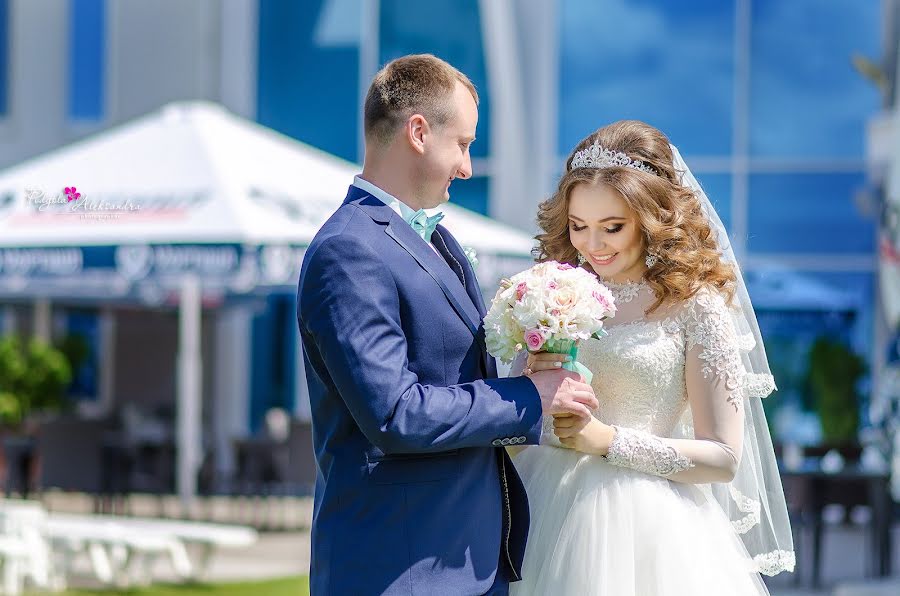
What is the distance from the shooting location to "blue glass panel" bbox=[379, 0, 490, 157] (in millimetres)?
14750

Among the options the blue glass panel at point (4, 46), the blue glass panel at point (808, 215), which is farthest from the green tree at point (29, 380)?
the blue glass panel at point (808, 215)

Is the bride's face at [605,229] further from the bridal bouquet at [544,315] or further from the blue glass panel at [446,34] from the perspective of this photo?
the blue glass panel at [446,34]

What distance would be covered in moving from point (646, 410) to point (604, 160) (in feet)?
2.06

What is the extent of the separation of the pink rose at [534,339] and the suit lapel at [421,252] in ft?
0.41

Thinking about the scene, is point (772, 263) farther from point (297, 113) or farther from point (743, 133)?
point (297, 113)

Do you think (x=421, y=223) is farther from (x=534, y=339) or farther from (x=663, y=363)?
(x=663, y=363)

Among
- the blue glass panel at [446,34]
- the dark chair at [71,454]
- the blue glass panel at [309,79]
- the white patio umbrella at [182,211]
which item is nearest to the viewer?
the white patio umbrella at [182,211]

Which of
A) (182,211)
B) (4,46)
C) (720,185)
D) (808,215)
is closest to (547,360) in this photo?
(182,211)

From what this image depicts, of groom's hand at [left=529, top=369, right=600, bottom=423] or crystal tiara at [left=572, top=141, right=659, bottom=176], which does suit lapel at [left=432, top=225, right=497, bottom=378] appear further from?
crystal tiara at [left=572, top=141, right=659, bottom=176]

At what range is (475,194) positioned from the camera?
593 inches

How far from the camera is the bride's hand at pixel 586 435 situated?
3.12m

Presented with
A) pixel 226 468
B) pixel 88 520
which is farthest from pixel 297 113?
pixel 88 520

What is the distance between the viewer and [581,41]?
14.7 metres

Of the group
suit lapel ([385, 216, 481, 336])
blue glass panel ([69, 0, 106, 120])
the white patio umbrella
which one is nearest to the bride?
suit lapel ([385, 216, 481, 336])
